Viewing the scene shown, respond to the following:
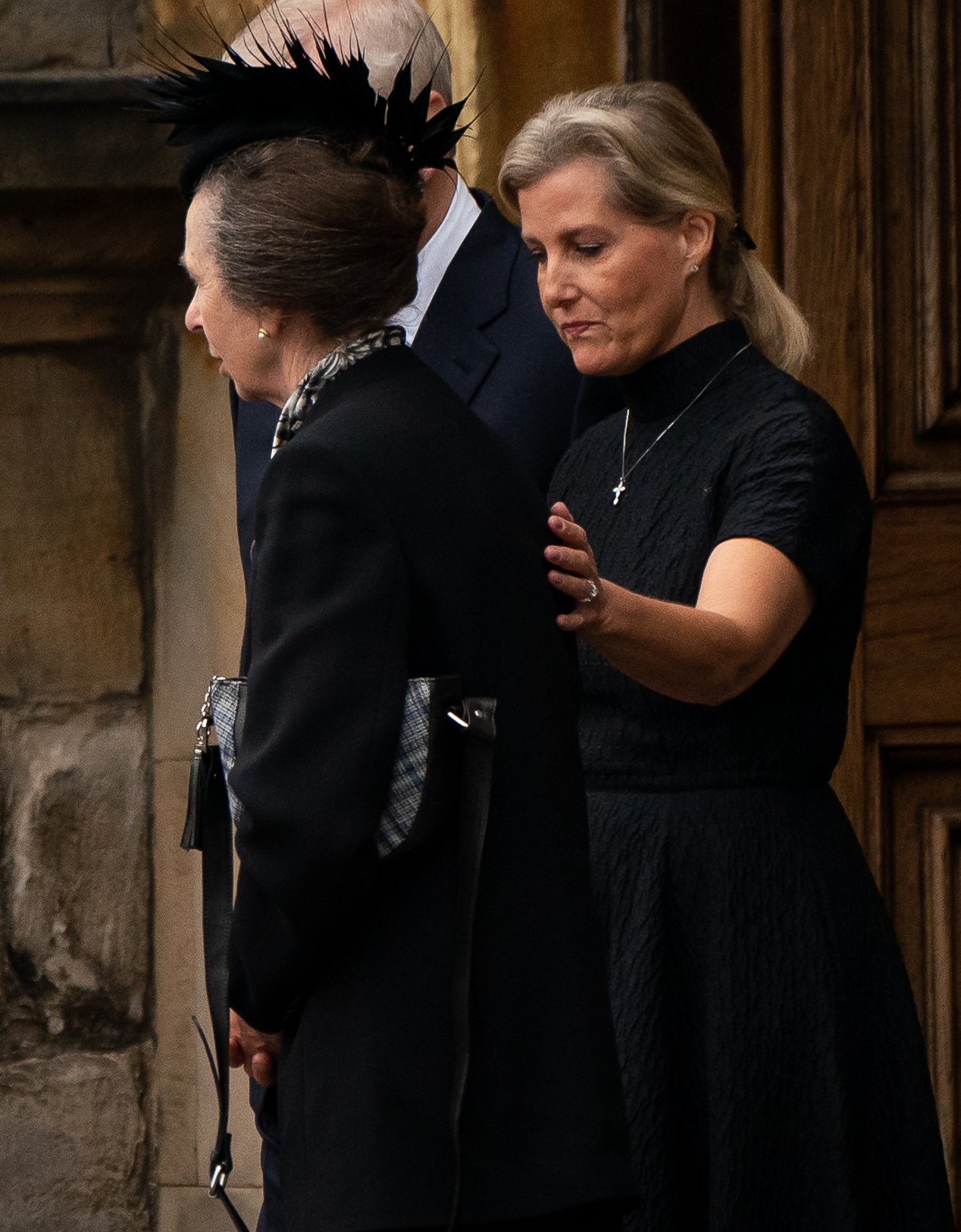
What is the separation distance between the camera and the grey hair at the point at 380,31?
2.47m

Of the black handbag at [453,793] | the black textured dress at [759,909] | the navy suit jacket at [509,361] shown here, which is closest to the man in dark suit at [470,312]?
the navy suit jacket at [509,361]

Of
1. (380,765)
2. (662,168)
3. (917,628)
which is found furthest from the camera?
Answer: (917,628)

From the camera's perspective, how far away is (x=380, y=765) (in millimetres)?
1484

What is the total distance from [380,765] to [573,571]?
0.27 m

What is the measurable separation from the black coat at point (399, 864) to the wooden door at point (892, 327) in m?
1.42

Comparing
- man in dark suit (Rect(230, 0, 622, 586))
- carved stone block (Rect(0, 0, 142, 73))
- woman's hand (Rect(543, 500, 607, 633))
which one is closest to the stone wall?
carved stone block (Rect(0, 0, 142, 73))

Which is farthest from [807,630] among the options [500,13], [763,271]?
[500,13]

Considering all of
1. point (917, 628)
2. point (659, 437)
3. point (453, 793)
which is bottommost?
point (453, 793)

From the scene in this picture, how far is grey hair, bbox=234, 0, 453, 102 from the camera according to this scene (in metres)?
2.47

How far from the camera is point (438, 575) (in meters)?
1.53

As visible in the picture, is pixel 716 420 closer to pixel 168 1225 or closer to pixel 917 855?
pixel 917 855

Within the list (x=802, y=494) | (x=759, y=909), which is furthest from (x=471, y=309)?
(x=759, y=909)

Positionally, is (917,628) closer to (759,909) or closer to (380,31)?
(759,909)

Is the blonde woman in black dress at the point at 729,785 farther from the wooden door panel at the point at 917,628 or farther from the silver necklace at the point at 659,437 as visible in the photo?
the wooden door panel at the point at 917,628
